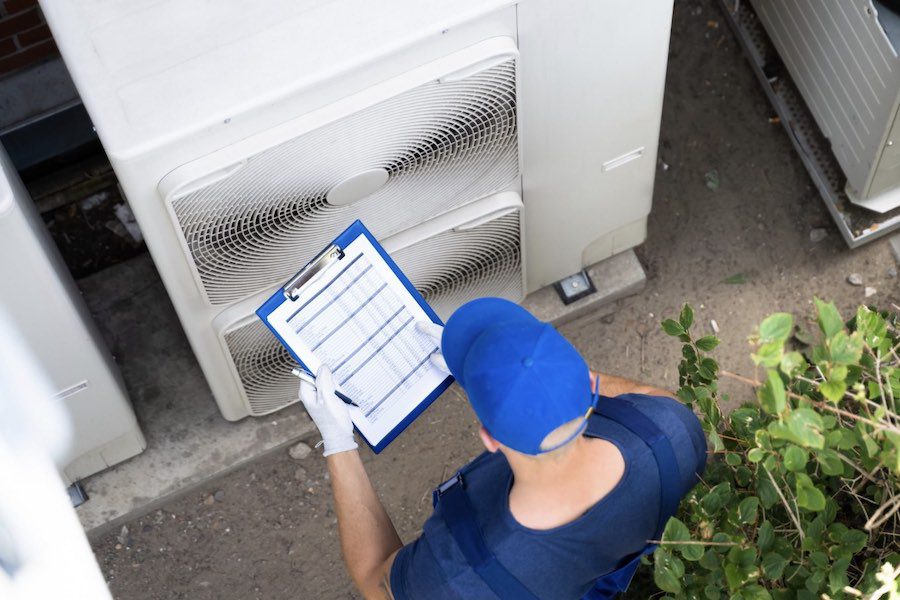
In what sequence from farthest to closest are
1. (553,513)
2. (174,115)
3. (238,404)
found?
(238,404)
(174,115)
(553,513)

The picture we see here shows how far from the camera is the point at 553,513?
189cm

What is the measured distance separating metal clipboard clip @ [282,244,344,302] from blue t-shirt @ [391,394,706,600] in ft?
1.74

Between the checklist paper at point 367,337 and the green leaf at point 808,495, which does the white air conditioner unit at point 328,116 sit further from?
the green leaf at point 808,495

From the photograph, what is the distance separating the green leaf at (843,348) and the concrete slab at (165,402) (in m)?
1.67

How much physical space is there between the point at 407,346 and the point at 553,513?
1.90 ft

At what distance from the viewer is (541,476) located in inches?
73.0

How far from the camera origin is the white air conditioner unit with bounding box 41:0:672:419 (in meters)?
2.11

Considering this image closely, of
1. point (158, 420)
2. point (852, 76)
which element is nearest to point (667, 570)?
point (852, 76)

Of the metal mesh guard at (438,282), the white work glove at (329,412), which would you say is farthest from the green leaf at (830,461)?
the metal mesh guard at (438,282)

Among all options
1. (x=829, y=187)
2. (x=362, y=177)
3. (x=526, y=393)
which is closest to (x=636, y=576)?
(x=526, y=393)

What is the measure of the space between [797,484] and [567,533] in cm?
38

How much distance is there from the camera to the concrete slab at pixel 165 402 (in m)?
3.15

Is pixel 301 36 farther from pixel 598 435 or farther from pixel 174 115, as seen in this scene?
pixel 598 435

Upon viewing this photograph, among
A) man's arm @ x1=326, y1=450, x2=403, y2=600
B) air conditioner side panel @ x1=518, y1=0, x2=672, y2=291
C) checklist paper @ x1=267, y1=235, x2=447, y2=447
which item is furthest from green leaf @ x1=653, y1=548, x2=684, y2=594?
air conditioner side panel @ x1=518, y1=0, x2=672, y2=291
